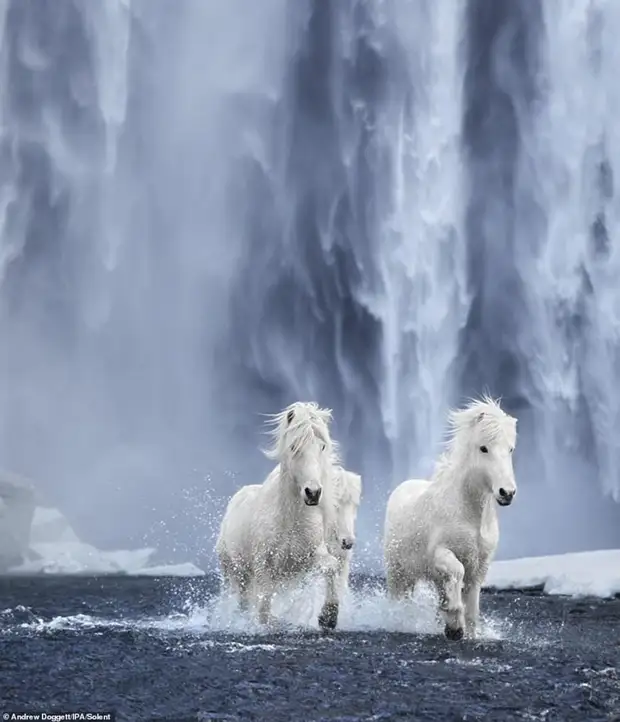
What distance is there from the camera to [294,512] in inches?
585

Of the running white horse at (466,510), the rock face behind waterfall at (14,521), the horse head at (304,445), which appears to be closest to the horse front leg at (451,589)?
the running white horse at (466,510)

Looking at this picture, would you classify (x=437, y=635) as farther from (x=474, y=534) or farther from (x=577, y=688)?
(x=577, y=688)

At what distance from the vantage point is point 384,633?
17.0 metres

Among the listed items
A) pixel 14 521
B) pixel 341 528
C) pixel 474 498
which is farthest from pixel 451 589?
pixel 14 521

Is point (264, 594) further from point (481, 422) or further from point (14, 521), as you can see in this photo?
point (14, 521)

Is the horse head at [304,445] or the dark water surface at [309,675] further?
the horse head at [304,445]

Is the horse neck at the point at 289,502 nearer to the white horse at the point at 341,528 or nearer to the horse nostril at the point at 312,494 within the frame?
the white horse at the point at 341,528

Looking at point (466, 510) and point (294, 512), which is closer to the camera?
point (294, 512)

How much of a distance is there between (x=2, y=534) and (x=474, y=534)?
111475 millimetres

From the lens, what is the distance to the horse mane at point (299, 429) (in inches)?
577

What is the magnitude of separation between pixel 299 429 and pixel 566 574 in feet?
140

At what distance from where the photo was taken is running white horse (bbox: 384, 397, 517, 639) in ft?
47.8

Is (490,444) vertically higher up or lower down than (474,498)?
higher up

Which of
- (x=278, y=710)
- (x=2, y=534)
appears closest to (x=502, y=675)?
(x=278, y=710)
